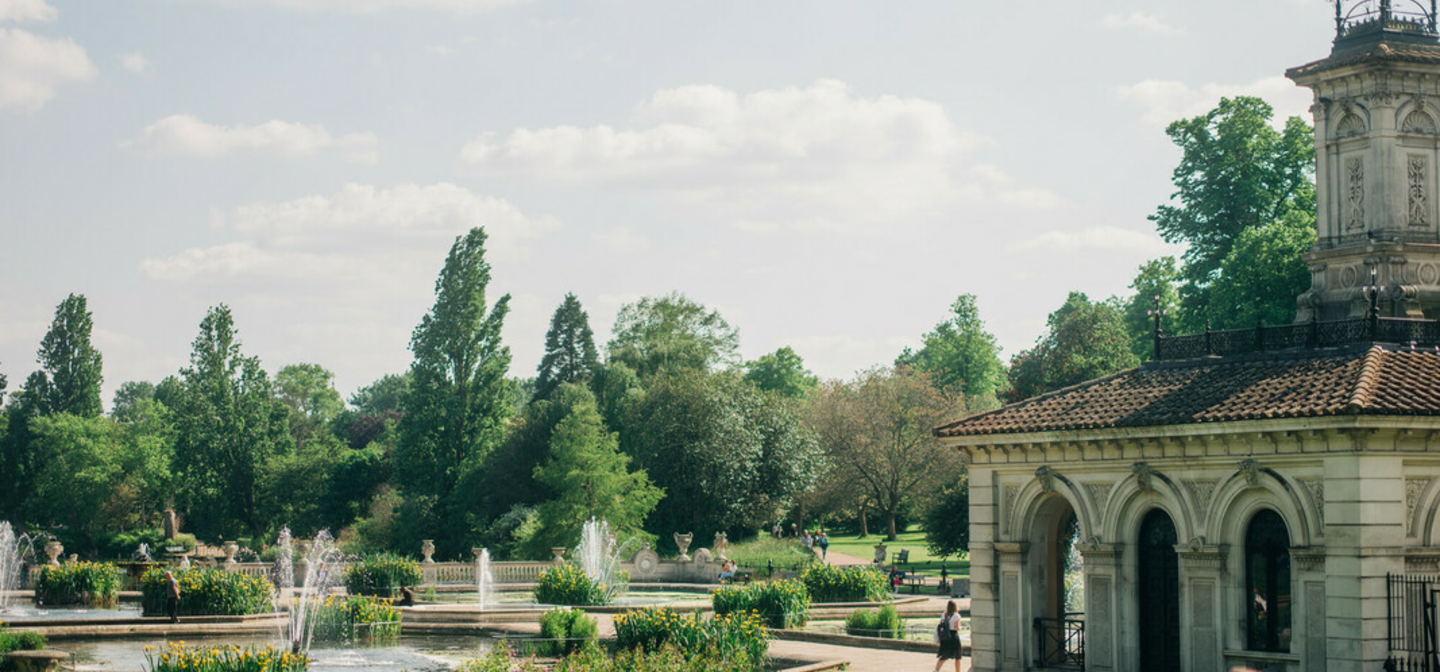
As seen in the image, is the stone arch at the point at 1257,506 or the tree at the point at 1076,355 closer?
the stone arch at the point at 1257,506

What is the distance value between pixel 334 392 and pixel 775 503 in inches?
4051

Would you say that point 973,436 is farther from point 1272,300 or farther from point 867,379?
point 867,379

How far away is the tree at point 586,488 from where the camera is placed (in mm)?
67375

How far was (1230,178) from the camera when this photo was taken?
59.2 meters

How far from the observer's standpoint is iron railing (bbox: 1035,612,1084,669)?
30484mm

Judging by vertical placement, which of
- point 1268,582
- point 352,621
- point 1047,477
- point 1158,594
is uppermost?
point 1047,477

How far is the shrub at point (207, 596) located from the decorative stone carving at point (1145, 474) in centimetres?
2330

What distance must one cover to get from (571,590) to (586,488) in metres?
22.2

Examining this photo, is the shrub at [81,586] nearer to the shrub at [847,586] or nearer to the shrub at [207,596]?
the shrub at [207,596]

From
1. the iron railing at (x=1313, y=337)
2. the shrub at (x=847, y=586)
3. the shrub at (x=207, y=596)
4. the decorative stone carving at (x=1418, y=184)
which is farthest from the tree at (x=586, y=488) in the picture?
the decorative stone carving at (x=1418, y=184)

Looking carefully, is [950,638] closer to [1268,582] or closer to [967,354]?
[1268,582]

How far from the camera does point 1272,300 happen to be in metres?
52.0

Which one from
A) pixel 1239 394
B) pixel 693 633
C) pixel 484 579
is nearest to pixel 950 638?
pixel 693 633

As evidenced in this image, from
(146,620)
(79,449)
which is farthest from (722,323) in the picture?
(146,620)
